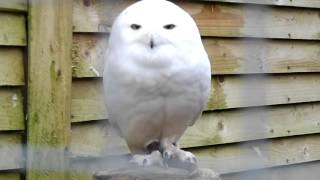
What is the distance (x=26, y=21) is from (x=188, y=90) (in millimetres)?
547

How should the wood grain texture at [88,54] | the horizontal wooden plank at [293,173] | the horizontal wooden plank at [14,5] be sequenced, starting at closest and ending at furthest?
the horizontal wooden plank at [14,5]
the wood grain texture at [88,54]
the horizontal wooden plank at [293,173]

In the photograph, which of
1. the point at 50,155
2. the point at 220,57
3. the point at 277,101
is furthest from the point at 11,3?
the point at 277,101

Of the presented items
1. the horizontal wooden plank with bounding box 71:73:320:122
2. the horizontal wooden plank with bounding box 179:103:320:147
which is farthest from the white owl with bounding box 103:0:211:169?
the horizontal wooden plank with bounding box 179:103:320:147

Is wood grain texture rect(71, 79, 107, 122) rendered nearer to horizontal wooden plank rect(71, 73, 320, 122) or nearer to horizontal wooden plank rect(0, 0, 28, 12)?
horizontal wooden plank rect(71, 73, 320, 122)

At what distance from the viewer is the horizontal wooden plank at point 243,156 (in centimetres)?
152

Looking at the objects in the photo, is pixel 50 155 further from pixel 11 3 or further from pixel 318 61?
pixel 318 61

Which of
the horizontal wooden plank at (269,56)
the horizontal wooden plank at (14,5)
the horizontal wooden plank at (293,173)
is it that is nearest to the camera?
the horizontal wooden plank at (14,5)

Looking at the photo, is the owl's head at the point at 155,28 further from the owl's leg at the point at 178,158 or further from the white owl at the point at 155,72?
the owl's leg at the point at 178,158

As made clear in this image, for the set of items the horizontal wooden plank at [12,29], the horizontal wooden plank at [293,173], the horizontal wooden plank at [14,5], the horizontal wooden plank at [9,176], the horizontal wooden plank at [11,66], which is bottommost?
the horizontal wooden plank at [293,173]

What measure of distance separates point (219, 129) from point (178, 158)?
2.69 feet

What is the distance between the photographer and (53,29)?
1.39 metres

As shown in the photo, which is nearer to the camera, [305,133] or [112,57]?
[112,57]

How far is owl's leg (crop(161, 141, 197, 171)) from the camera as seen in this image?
3.23ft

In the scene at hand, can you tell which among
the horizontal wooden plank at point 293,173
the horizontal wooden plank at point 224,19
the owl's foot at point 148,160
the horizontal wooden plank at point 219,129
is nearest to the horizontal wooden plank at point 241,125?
the horizontal wooden plank at point 219,129
